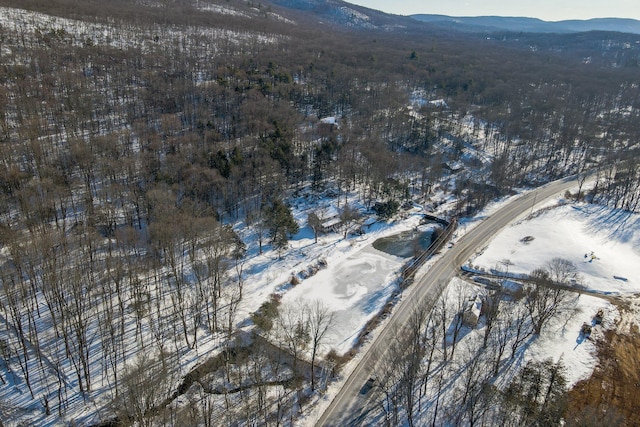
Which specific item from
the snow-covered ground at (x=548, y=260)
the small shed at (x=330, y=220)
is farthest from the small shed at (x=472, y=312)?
the small shed at (x=330, y=220)

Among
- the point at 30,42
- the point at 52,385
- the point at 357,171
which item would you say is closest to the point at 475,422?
the point at 52,385

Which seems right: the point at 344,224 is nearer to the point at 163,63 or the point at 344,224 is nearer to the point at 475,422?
the point at 475,422

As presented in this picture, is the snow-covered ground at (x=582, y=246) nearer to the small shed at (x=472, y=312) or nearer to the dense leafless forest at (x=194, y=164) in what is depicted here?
the small shed at (x=472, y=312)

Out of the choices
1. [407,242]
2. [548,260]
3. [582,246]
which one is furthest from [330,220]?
[582,246]

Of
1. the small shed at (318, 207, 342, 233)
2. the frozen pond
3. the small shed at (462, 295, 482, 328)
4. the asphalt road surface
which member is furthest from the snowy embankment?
the small shed at (318, 207, 342, 233)

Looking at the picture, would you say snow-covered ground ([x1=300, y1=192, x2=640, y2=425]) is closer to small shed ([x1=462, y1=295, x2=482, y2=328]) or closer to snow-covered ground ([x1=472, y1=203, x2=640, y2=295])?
snow-covered ground ([x1=472, y1=203, x2=640, y2=295])

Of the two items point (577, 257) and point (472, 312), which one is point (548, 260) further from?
point (472, 312)
